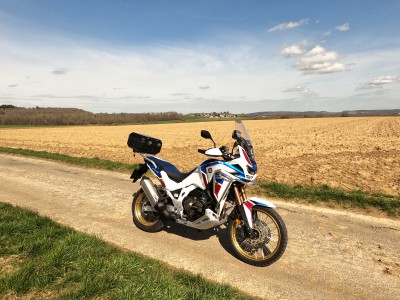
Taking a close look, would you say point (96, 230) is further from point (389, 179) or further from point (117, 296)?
point (389, 179)

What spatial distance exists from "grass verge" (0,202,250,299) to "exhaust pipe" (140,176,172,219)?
1.01 meters

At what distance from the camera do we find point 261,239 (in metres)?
4.71

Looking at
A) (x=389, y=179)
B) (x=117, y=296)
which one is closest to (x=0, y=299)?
(x=117, y=296)

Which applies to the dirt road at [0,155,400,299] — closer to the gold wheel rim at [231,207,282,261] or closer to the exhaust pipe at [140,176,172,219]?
the gold wheel rim at [231,207,282,261]

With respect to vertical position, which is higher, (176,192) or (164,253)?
(176,192)

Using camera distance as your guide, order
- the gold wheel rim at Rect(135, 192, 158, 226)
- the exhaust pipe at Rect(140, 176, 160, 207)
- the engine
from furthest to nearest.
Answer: the gold wheel rim at Rect(135, 192, 158, 226)
the exhaust pipe at Rect(140, 176, 160, 207)
the engine

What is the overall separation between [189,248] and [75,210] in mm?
3295

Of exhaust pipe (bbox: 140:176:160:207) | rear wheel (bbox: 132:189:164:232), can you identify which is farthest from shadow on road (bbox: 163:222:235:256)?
exhaust pipe (bbox: 140:176:160:207)

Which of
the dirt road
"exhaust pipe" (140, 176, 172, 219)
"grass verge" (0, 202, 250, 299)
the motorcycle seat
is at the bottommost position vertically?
the dirt road

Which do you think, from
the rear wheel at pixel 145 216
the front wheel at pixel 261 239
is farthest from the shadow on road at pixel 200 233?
the front wheel at pixel 261 239

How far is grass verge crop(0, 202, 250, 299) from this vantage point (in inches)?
141

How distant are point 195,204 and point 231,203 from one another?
0.63 m

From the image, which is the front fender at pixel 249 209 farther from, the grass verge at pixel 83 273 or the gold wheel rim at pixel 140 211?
the gold wheel rim at pixel 140 211

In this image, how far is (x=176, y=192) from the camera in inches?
213
